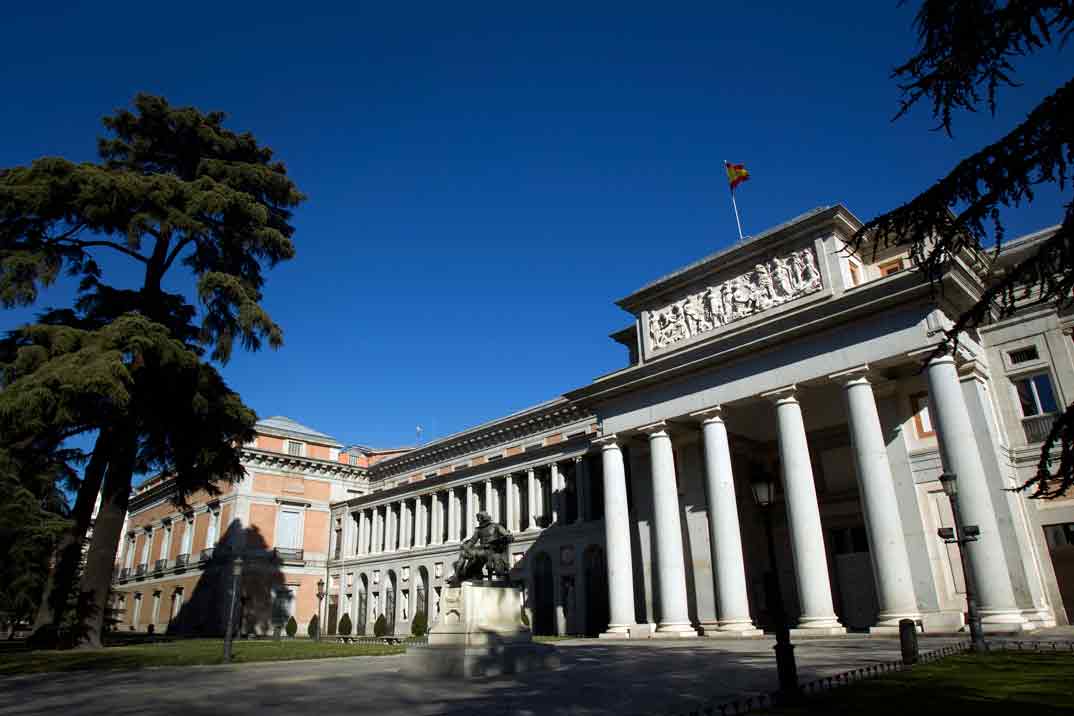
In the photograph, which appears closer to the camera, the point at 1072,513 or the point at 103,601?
the point at 1072,513

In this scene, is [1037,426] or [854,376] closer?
[854,376]

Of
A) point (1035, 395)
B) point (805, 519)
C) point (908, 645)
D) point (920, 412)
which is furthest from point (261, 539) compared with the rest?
point (908, 645)

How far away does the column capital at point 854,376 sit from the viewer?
2086 centimetres

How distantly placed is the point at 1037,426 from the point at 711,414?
10.3 meters

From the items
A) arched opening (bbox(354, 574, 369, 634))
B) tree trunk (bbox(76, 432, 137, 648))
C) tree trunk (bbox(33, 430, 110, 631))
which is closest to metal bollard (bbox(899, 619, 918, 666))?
tree trunk (bbox(76, 432, 137, 648))

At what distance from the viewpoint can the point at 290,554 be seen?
54656 millimetres

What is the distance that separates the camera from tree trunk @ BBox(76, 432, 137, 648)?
71.4 feet

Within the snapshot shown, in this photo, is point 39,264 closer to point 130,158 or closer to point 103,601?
point 130,158

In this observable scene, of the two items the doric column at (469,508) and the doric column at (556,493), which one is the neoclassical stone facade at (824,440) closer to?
the doric column at (556,493)

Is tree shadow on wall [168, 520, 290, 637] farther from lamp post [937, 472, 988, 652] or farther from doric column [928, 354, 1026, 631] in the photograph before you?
lamp post [937, 472, 988, 652]

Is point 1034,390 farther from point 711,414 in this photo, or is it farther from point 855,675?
point 855,675

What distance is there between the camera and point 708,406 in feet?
80.9

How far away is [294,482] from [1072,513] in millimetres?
51462

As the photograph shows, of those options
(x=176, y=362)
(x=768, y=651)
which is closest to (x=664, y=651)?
(x=768, y=651)
